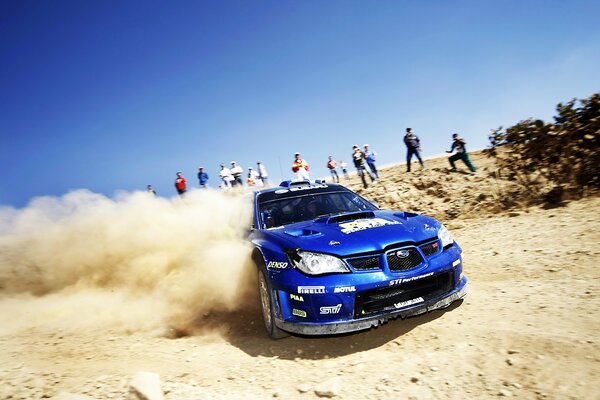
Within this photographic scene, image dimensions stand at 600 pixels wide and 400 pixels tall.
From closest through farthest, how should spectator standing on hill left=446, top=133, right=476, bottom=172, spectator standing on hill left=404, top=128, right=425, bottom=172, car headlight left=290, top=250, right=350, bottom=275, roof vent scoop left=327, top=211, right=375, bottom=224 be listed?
car headlight left=290, top=250, right=350, bottom=275, roof vent scoop left=327, top=211, right=375, bottom=224, spectator standing on hill left=446, top=133, right=476, bottom=172, spectator standing on hill left=404, top=128, right=425, bottom=172

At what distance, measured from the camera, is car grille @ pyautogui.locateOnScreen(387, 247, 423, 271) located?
10.9 feet

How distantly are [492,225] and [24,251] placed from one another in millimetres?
10119

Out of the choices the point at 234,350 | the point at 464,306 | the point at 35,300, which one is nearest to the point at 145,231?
the point at 35,300

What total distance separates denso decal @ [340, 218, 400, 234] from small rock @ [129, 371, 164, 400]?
2.12 m

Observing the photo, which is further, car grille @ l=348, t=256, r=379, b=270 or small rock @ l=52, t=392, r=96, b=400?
car grille @ l=348, t=256, r=379, b=270

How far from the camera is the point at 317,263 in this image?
3.33 meters

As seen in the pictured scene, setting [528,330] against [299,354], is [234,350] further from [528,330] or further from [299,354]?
[528,330]

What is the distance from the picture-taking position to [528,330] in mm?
3084

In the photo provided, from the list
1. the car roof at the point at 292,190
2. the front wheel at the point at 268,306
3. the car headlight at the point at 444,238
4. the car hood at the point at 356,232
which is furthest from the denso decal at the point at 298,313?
the car roof at the point at 292,190

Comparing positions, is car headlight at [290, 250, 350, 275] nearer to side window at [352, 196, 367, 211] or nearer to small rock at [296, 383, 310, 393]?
small rock at [296, 383, 310, 393]

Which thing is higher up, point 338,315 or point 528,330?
point 338,315

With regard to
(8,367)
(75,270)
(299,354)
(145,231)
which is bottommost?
(299,354)

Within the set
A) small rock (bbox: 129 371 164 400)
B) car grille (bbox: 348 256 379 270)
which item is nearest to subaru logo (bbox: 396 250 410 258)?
car grille (bbox: 348 256 379 270)

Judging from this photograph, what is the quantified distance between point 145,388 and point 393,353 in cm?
203
